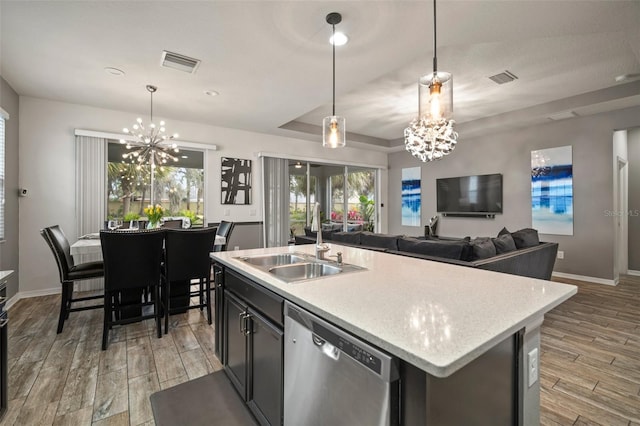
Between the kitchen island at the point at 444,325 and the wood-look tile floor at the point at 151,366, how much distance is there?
922 millimetres

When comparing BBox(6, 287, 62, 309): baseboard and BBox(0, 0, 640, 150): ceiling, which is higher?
BBox(0, 0, 640, 150): ceiling

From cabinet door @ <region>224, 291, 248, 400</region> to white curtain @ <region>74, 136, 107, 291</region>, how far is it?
11.2ft

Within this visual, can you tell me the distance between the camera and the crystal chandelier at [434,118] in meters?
2.09

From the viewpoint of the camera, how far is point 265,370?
1435 mm

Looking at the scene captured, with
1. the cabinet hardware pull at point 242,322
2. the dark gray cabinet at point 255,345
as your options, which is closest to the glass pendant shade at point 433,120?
the dark gray cabinet at point 255,345

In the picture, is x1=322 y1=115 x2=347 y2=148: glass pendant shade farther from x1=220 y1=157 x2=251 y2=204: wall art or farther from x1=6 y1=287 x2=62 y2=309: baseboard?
x1=6 y1=287 x2=62 y2=309: baseboard

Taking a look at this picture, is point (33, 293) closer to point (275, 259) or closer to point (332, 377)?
point (275, 259)

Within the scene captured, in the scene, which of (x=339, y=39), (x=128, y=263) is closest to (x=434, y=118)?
(x=339, y=39)

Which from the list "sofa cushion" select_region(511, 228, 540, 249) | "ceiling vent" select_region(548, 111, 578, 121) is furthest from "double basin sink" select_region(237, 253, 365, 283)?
"ceiling vent" select_region(548, 111, 578, 121)

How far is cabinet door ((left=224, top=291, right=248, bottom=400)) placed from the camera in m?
1.66

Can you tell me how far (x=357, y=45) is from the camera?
2.64m

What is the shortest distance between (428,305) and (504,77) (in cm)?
385

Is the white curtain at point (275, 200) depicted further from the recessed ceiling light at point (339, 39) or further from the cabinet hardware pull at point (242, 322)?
the cabinet hardware pull at point (242, 322)

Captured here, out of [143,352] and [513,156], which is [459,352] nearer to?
[143,352]
